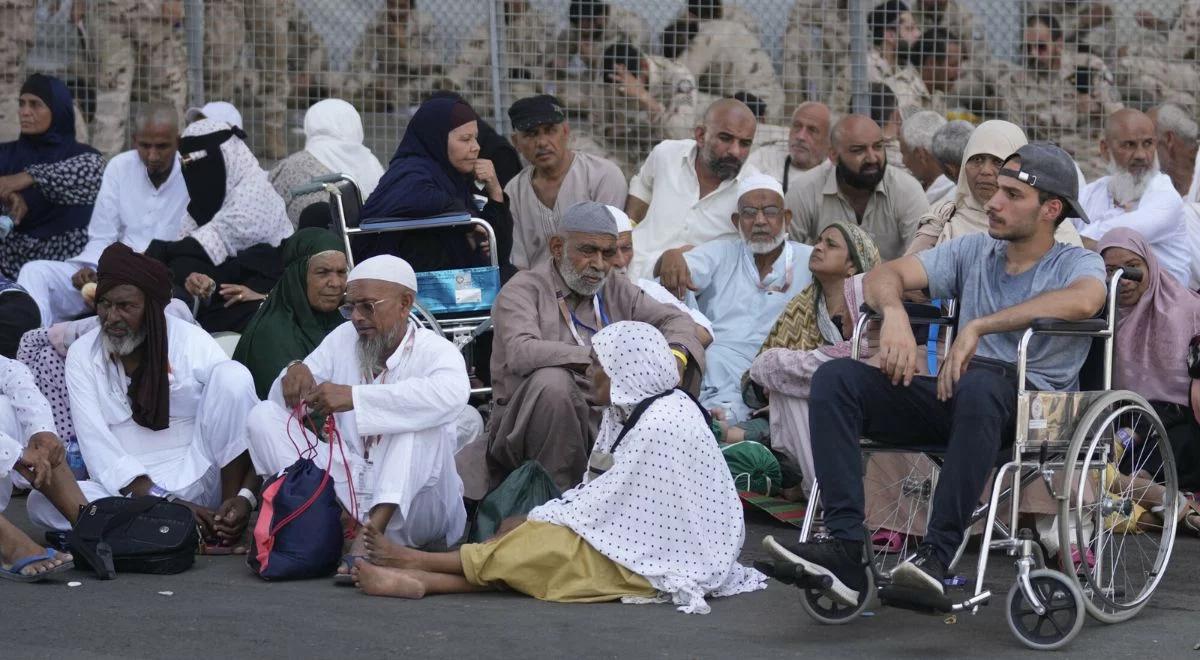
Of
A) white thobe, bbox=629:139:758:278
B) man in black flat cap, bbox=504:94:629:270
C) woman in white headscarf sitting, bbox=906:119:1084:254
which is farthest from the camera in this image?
white thobe, bbox=629:139:758:278

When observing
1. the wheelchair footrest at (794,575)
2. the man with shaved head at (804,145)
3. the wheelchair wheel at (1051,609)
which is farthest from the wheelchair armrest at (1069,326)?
the man with shaved head at (804,145)

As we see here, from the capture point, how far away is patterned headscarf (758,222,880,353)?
8.04 meters

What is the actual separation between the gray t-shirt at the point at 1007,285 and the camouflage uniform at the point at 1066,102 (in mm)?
5012

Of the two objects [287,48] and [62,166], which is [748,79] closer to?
[287,48]

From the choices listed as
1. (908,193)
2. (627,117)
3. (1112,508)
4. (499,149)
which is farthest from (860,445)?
(627,117)

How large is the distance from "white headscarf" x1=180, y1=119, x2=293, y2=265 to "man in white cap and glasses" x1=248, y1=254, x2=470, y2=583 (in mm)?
2268

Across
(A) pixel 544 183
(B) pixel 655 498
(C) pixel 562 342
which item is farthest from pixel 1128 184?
(B) pixel 655 498

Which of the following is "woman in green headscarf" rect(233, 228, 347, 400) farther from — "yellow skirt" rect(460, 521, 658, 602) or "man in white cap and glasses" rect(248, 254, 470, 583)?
"yellow skirt" rect(460, 521, 658, 602)

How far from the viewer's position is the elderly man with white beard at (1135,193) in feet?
27.0

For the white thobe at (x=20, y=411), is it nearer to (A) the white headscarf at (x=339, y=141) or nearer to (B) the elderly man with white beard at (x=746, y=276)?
(B) the elderly man with white beard at (x=746, y=276)

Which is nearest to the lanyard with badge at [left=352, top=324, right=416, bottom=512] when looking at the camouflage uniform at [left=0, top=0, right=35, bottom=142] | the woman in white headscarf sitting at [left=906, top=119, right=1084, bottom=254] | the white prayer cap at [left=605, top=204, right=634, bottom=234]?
the white prayer cap at [left=605, top=204, right=634, bottom=234]

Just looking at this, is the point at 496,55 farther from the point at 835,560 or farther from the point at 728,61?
the point at 835,560

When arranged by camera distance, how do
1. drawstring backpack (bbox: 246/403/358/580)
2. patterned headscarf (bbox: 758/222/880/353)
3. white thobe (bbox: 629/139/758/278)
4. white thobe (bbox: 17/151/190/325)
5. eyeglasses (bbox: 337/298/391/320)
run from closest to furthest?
drawstring backpack (bbox: 246/403/358/580), eyeglasses (bbox: 337/298/391/320), patterned headscarf (bbox: 758/222/880/353), white thobe (bbox: 629/139/758/278), white thobe (bbox: 17/151/190/325)

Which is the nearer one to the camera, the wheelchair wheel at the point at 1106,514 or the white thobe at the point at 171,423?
the wheelchair wheel at the point at 1106,514
